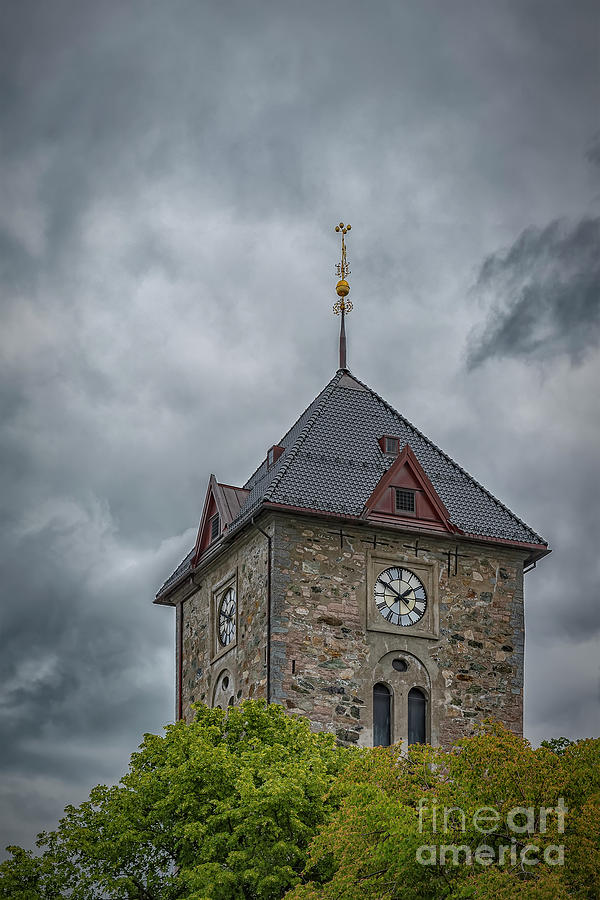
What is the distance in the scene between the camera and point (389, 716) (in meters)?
37.9

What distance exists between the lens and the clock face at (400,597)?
127ft

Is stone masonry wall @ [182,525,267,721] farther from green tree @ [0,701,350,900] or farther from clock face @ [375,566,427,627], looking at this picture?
green tree @ [0,701,350,900]

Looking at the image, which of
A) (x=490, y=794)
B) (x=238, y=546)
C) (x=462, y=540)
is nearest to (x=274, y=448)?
(x=238, y=546)

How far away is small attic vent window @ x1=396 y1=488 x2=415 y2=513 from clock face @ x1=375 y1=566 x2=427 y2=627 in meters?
1.53

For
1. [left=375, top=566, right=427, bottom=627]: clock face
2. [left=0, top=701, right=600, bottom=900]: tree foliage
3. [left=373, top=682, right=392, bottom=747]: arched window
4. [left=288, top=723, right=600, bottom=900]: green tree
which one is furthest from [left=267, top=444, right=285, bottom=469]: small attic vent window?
[left=288, top=723, right=600, bottom=900]: green tree

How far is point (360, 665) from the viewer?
3781cm

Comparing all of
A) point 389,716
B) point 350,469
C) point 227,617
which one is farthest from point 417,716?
point 350,469

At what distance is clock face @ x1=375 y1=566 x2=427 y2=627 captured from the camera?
38.8 meters

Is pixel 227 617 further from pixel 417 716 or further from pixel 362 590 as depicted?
pixel 417 716

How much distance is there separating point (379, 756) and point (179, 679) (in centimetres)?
1555

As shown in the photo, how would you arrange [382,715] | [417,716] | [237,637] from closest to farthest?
[382,715], [417,716], [237,637]

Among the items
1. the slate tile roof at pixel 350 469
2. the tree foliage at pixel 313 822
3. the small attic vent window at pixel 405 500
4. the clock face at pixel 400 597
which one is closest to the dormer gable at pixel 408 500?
the small attic vent window at pixel 405 500

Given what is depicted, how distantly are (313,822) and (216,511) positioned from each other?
13.6 m

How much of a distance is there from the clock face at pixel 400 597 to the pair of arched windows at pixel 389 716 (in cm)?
170
